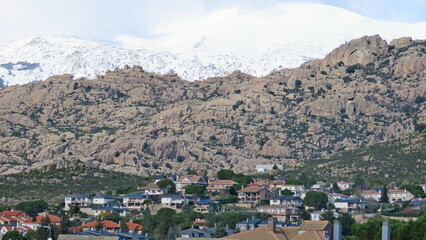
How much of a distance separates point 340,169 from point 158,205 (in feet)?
137

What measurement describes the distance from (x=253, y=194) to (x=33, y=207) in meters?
31.1

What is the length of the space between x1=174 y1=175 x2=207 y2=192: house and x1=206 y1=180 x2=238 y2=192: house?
1952 millimetres

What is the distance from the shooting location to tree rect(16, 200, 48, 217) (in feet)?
447

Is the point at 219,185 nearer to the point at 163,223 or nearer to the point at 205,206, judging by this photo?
the point at 205,206

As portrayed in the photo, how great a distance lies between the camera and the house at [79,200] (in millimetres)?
146000

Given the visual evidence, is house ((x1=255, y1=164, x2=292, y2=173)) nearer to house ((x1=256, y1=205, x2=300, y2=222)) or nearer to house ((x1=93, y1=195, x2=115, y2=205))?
house ((x1=93, y1=195, x2=115, y2=205))

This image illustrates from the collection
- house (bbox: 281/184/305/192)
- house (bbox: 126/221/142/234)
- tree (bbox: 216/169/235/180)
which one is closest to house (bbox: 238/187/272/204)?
house (bbox: 281/184/305/192)

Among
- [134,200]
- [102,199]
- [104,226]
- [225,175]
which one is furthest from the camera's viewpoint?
[225,175]

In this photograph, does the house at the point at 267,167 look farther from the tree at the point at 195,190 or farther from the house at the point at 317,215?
the house at the point at 317,215

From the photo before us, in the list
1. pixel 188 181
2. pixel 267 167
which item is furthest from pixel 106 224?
pixel 267 167

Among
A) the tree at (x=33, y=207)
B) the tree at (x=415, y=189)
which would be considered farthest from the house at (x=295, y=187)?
the tree at (x=33, y=207)

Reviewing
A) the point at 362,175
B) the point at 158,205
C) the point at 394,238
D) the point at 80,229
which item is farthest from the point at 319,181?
the point at 394,238

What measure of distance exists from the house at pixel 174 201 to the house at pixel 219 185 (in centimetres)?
1080

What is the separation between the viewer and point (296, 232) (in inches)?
2640
